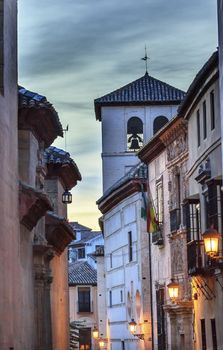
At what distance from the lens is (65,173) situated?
155 ft

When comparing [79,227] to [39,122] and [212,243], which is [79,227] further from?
[212,243]

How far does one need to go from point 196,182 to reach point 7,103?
44.4ft

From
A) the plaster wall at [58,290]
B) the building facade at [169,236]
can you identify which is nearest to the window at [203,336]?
the building facade at [169,236]

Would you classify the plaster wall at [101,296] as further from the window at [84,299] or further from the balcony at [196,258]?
the balcony at [196,258]

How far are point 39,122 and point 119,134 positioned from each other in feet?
149

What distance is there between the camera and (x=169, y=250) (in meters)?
47.8

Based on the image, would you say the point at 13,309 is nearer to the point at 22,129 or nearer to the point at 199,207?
the point at 22,129

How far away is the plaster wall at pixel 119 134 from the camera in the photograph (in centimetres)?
7812

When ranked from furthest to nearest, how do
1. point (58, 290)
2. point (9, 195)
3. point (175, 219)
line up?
1. point (58, 290)
2. point (175, 219)
3. point (9, 195)

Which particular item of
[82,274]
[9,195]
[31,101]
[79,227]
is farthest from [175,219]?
[79,227]

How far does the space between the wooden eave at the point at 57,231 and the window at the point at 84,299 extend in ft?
172

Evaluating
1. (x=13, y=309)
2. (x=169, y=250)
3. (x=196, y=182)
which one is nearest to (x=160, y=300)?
(x=169, y=250)

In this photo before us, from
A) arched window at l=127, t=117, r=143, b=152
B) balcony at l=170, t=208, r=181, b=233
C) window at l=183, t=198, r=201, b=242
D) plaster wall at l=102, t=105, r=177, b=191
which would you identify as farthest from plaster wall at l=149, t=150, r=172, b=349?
arched window at l=127, t=117, r=143, b=152

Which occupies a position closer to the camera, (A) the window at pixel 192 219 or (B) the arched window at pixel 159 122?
(A) the window at pixel 192 219
